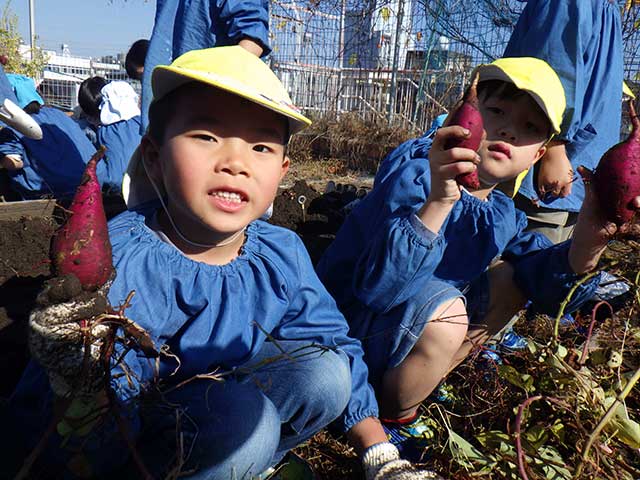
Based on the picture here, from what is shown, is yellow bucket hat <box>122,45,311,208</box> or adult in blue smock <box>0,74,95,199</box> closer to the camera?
yellow bucket hat <box>122,45,311,208</box>

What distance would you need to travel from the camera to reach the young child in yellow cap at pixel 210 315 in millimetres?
1237

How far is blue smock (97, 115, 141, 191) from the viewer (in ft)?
13.0

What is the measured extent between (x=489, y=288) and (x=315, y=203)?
8.05ft

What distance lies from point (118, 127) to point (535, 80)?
3283 mm

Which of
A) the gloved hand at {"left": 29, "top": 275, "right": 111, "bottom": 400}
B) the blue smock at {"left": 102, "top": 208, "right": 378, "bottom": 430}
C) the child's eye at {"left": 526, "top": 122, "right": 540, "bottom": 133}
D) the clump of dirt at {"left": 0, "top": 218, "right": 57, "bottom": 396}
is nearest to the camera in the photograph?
the gloved hand at {"left": 29, "top": 275, "right": 111, "bottom": 400}

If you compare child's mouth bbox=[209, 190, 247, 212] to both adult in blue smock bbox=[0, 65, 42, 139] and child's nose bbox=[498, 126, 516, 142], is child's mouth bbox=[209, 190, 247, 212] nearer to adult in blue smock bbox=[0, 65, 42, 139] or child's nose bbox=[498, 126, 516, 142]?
child's nose bbox=[498, 126, 516, 142]

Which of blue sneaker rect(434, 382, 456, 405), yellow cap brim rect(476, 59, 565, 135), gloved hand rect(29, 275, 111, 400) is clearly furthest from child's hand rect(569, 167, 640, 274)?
gloved hand rect(29, 275, 111, 400)

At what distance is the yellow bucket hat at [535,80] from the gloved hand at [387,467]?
1.12 metres

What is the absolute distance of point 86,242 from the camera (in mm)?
1015

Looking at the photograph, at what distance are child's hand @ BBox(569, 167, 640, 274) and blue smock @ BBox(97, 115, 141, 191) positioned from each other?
3.23 m

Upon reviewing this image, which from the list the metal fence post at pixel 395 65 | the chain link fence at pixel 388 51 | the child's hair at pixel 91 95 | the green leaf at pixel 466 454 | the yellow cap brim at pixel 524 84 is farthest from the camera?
the metal fence post at pixel 395 65

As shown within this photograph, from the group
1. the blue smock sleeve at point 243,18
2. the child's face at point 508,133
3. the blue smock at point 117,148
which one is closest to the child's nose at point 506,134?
the child's face at point 508,133

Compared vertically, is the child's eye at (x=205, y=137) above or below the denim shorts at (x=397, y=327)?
above

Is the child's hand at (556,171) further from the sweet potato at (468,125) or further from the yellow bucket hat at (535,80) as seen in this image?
the sweet potato at (468,125)
